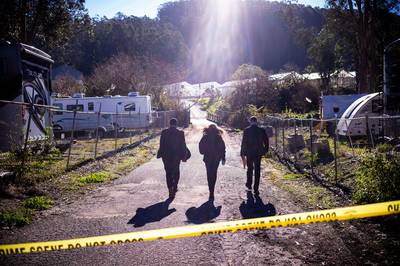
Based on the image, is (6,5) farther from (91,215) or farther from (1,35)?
(91,215)

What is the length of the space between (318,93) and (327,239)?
37.7 meters

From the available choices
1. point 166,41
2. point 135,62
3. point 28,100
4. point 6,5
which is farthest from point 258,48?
point 28,100

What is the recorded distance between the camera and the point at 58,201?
8.10m

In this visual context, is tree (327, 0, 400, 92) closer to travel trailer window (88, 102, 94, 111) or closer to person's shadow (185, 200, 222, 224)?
travel trailer window (88, 102, 94, 111)

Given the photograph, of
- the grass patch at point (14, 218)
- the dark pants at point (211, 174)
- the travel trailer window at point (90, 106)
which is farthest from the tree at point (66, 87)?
the grass patch at point (14, 218)

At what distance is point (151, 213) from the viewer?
23.0 ft

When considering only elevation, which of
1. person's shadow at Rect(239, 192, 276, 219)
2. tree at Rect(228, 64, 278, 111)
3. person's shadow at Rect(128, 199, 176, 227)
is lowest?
person's shadow at Rect(128, 199, 176, 227)

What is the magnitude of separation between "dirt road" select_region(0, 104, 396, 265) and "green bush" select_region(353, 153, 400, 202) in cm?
125

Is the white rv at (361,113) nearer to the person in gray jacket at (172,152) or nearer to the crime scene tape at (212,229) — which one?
the person in gray jacket at (172,152)

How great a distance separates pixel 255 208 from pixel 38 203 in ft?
14.0

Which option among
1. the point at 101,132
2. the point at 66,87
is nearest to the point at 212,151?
the point at 101,132

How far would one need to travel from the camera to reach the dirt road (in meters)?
4.71

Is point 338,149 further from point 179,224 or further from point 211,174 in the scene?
point 179,224

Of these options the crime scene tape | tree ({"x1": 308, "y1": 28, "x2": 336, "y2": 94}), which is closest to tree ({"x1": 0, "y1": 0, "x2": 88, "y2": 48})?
the crime scene tape
